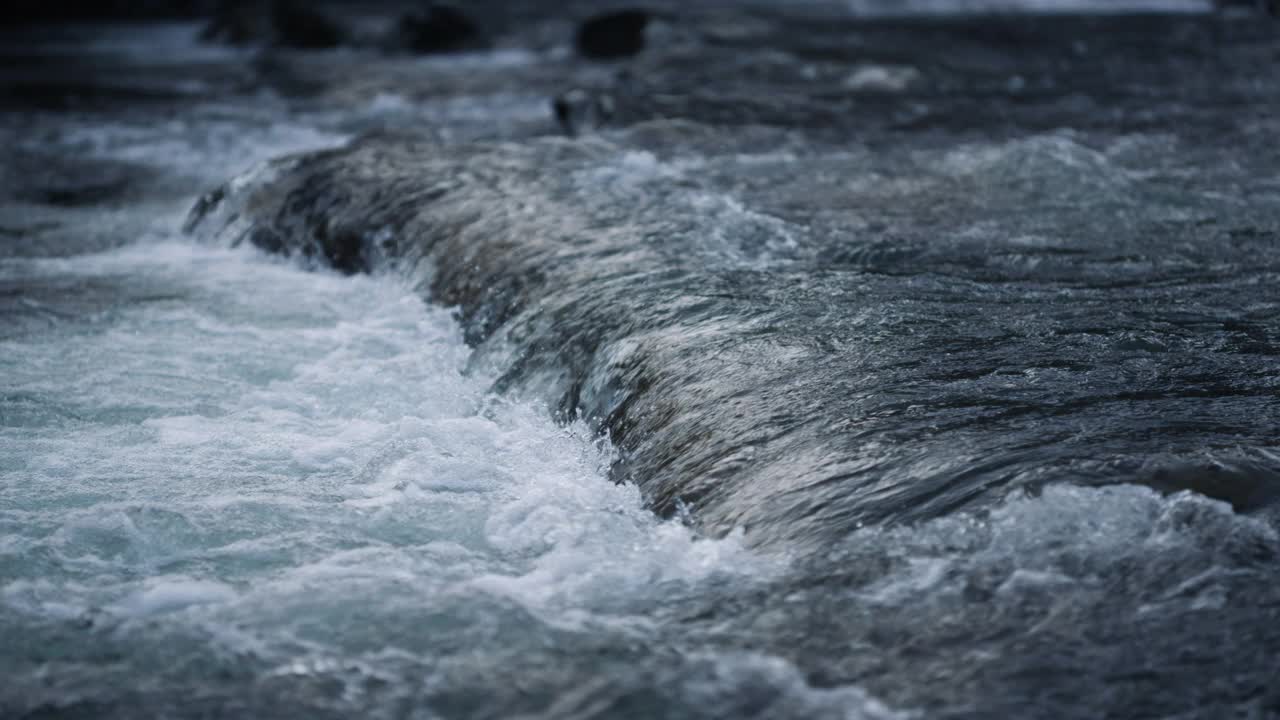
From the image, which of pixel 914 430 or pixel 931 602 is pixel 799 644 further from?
pixel 914 430

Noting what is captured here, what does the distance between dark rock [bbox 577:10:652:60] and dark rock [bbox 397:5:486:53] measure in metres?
2.20

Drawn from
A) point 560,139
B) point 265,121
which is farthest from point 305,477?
point 265,121

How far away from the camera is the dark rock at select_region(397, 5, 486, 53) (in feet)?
65.4

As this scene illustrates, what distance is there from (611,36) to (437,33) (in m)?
3.27

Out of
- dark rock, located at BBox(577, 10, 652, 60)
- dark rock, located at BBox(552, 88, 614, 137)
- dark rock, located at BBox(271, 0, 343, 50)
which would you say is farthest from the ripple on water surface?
dark rock, located at BBox(271, 0, 343, 50)

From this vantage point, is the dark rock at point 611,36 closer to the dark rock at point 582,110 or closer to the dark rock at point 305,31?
the dark rock at point 305,31

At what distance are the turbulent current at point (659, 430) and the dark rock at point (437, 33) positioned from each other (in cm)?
1109

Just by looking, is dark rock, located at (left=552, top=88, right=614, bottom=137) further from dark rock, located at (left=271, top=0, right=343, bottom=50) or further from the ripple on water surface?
dark rock, located at (left=271, top=0, right=343, bottom=50)

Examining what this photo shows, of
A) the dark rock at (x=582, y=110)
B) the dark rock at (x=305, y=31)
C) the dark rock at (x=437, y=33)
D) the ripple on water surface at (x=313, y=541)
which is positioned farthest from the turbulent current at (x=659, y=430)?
the dark rock at (x=305, y=31)

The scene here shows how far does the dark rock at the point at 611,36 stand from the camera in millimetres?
18281

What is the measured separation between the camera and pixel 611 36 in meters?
18.5

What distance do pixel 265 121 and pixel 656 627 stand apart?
11154mm

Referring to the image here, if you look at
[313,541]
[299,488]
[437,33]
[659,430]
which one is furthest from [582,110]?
[437,33]

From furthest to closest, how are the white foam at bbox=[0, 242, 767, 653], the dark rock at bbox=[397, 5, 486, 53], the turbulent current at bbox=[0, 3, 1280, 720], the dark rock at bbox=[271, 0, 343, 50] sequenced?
the dark rock at bbox=[271, 0, 343, 50] → the dark rock at bbox=[397, 5, 486, 53] → the white foam at bbox=[0, 242, 767, 653] → the turbulent current at bbox=[0, 3, 1280, 720]
